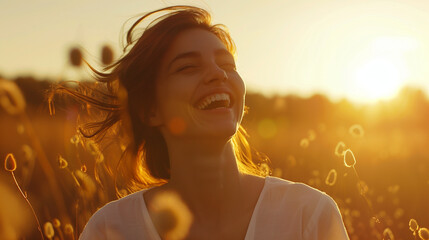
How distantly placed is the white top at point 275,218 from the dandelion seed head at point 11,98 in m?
0.84

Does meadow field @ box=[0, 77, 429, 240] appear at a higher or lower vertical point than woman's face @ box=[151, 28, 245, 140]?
lower

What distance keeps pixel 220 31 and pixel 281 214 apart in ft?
4.80

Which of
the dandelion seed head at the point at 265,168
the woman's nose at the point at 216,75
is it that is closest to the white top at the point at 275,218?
the woman's nose at the point at 216,75

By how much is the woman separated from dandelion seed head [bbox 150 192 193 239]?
13 mm

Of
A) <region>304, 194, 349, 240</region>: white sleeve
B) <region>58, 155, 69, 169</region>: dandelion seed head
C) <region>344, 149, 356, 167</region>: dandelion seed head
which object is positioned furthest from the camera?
<region>58, 155, 69, 169</region>: dandelion seed head

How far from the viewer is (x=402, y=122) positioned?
48.4 ft

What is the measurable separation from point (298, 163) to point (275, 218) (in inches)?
180

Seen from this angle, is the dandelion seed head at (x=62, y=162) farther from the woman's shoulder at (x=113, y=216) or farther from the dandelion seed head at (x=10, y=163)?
the woman's shoulder at (x=113, y=216)

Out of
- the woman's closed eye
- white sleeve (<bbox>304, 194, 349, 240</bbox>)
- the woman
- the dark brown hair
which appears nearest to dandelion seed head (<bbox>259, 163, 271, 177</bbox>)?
the dark brown hair

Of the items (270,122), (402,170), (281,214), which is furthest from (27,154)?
(270,122)

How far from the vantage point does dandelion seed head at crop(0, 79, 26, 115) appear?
3041 millimetres

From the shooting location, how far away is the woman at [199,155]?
258 cm

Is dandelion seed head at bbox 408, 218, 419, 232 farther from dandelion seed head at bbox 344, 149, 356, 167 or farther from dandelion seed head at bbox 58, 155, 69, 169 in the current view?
dandelion seed head at bbox 58, 155, 69, 169

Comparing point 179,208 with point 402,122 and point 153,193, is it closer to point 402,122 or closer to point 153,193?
point 153,193
